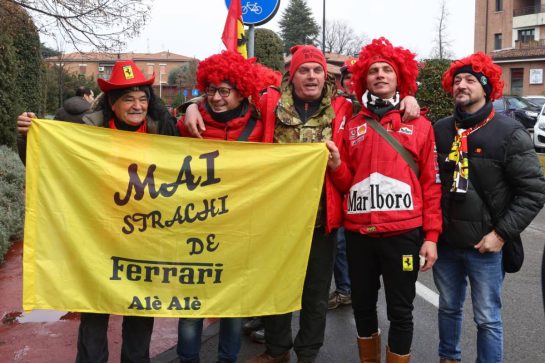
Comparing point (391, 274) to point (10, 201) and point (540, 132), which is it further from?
point (540, 132)

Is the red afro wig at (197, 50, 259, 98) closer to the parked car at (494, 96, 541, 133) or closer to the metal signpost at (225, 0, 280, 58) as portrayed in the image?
the metal signpost at (225, 0, 280, 58)

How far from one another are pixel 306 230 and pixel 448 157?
3.18ft

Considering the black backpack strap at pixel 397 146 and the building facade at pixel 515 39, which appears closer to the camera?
the black backpack strap at pixel 397 146

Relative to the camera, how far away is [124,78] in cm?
332

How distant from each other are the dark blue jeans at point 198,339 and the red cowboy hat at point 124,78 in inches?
58.8

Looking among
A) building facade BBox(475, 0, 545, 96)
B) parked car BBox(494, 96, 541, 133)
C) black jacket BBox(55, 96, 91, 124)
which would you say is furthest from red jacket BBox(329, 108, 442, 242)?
building facade BBox(475, 0, 545, 96)

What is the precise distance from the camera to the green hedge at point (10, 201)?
6836 mm

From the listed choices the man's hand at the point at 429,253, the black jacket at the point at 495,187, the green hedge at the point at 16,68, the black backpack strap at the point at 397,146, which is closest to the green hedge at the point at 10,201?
the green hedge at the point at 16,68

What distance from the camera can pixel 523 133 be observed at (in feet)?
10.7

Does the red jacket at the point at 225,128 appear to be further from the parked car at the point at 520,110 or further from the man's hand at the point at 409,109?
the parked car at the point at 520,110

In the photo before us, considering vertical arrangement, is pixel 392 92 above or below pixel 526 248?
above

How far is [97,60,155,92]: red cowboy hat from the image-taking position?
3.31m

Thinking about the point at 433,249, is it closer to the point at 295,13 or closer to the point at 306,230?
the point at 306,230

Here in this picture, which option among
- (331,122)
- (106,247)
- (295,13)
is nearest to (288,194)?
(331,122)
